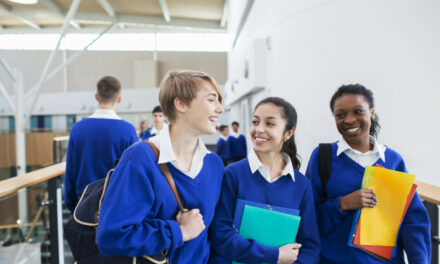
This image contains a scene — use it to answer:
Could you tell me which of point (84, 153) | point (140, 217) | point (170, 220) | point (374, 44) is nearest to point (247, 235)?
point (170, 220)

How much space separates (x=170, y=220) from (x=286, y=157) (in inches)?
31.2

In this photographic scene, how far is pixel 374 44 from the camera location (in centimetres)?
303

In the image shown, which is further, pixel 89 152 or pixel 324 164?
pixel 89 152

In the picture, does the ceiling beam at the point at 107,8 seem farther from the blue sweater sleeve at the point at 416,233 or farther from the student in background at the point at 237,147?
the blue sweater sleeve at the point at 416,233

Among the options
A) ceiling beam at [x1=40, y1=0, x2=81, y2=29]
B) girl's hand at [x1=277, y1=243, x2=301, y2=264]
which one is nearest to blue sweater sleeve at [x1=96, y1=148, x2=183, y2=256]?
girl's hand at [x1=277, y1=243, x2=301, y2=264]

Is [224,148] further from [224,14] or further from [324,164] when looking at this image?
[224,14]

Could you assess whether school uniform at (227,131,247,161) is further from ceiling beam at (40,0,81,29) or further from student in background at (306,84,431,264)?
ceiling beam at (40,0,81,29)

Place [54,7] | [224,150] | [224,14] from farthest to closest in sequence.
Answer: [224,14] → [54,7] → [224,150]

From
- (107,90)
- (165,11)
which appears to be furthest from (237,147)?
(165,11)

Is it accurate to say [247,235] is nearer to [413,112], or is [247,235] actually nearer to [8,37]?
[413,112]

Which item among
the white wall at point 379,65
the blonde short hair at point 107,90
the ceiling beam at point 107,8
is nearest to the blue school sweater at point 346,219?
the white wall at point 379,65

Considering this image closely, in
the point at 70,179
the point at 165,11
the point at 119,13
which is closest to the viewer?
the point at 70,179

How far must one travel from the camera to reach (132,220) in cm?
108

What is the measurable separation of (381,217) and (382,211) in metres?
0.03
